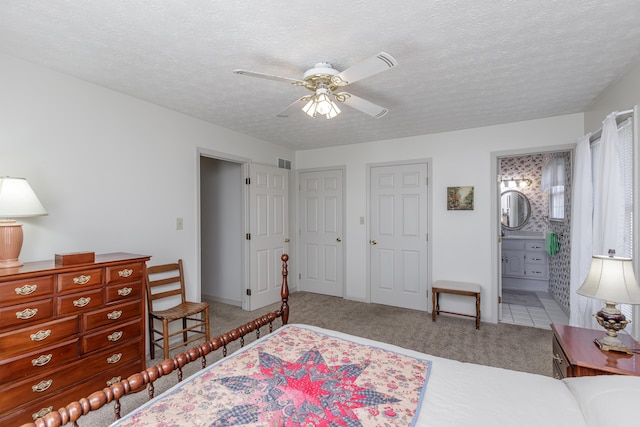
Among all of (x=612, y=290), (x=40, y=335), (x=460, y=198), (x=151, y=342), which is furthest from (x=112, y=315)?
(x=460, y=198)

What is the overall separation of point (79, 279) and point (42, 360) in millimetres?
484

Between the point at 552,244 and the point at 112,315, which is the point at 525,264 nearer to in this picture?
the point at 552,244

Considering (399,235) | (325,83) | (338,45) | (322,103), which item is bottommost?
(399,235)

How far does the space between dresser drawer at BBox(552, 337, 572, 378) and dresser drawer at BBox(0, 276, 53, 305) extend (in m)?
3.02

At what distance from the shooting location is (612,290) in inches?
65.7

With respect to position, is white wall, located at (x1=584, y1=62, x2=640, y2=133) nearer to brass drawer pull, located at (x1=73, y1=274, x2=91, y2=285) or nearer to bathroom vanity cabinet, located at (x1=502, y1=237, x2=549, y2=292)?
bathroom vanity cabinet, located at (x1=502, y1=237, x2=549, y2=292)

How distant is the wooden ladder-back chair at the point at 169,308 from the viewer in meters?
2.84

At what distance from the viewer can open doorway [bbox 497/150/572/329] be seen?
452 cm

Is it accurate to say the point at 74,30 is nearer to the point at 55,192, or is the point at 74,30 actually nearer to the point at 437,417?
the point at 55,192

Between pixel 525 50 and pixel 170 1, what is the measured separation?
2.17 m

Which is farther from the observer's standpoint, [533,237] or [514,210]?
[514,210]


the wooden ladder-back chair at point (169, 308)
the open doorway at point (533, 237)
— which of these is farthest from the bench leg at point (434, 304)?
the wooden ladder-back chair at point (169, 308)

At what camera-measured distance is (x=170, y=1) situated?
1542 mm

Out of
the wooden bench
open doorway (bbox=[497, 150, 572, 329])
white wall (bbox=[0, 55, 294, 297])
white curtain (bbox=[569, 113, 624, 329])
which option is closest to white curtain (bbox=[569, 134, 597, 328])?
white curtain (bbox=[569, 113, 624, 329])
